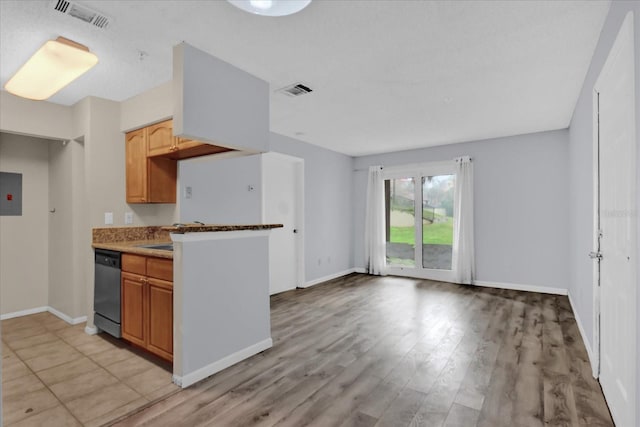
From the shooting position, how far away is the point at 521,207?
528 cm

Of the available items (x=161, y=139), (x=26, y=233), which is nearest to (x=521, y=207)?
(x=161, y=139)

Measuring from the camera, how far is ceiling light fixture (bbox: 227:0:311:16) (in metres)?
1.94

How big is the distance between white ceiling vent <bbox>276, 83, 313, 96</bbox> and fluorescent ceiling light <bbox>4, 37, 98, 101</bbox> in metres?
1.59

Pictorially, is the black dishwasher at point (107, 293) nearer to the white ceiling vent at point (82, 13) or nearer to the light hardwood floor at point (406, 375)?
the light hardwood floor at point (406, 375)

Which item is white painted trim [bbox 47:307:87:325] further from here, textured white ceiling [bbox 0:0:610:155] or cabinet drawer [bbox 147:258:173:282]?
textured white ceiling [bbox 0:0:610:155]

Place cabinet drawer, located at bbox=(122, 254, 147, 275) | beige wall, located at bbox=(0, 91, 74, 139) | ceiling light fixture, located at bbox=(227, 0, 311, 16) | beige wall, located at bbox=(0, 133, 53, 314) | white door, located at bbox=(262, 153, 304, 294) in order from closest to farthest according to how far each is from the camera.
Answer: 1. ceiling light fixture, located at bbox=(227, 0, 311, 16)
2. cabinet drawer, located at bbox=(122, 254, 147, 275)
3. beige wall, located at bbox=(0, 91, 74, 139)
4. beige wall, located at bbox=(0, 133, 53, 314)
5. white door, located at bbox=(262, 153, 304, 294)

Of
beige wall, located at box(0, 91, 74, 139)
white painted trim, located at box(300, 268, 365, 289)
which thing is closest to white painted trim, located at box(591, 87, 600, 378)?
white painted trim, located at box(300, 268, 365, 289)

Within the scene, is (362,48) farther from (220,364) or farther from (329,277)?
(329,277)

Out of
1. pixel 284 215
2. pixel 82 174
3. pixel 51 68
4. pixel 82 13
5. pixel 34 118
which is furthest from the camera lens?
pixel 284 215

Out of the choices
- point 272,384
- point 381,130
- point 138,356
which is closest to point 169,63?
point 138,356

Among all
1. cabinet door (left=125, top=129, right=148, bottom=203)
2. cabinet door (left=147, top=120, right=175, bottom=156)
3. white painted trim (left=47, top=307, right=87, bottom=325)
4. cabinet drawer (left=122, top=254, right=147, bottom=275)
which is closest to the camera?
cabinet drawer (left=122, top=254, right=147, bottom=275)

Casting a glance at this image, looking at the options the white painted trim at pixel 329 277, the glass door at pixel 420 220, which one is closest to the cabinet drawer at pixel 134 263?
the white painted trim at pixel 329 277

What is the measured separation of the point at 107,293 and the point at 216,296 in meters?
1.37

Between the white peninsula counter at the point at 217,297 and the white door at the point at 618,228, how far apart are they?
2.37 meters
